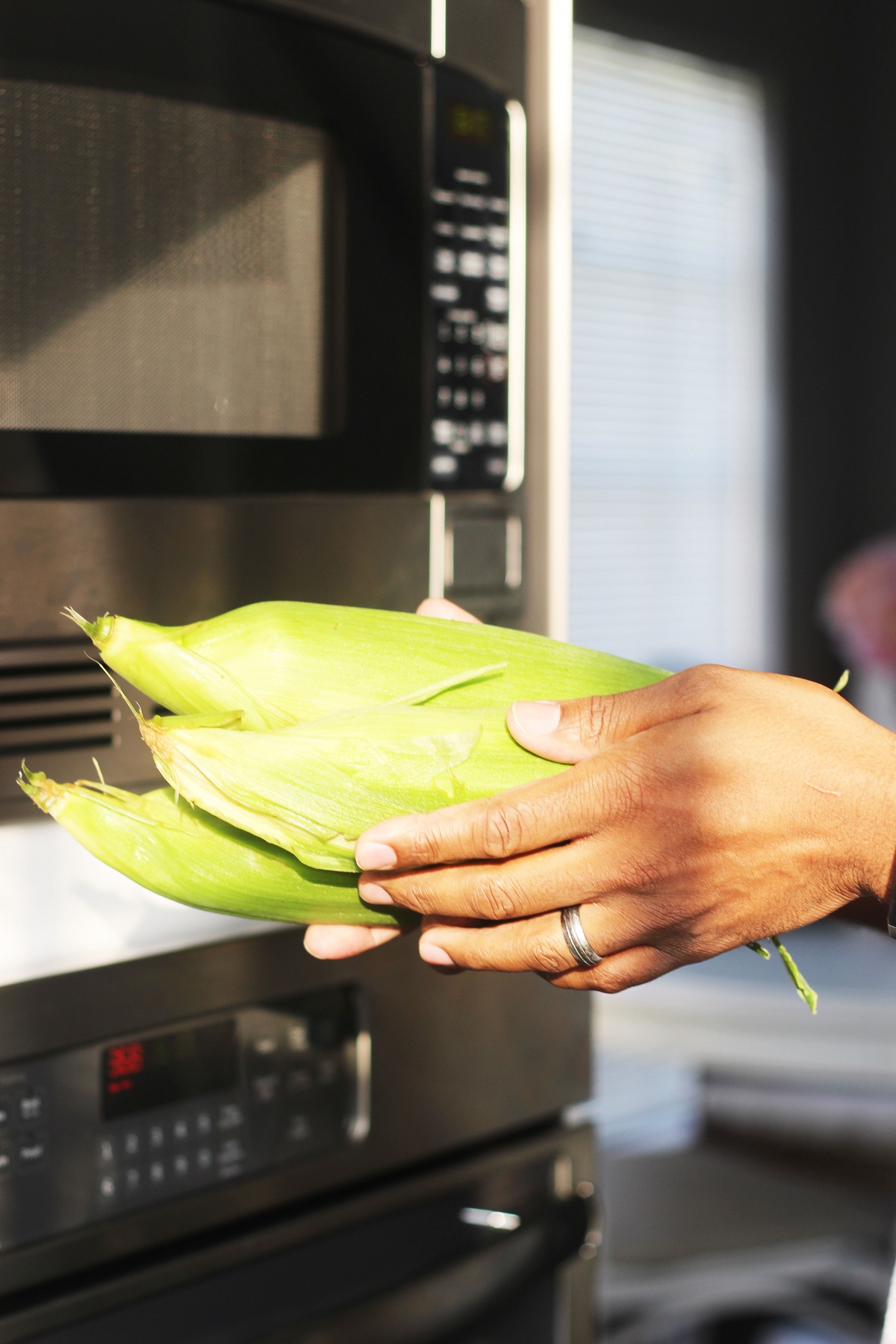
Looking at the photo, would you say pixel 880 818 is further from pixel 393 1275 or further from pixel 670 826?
pixel 393 1275

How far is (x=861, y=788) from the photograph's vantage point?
595 mm

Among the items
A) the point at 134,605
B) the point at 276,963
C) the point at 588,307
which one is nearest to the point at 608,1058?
the point at 588,307

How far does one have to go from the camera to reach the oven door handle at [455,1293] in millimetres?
777

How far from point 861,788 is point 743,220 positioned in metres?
2.98

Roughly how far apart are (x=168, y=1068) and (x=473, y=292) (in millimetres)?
500

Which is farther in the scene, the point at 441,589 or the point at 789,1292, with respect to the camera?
the point at 789,1292

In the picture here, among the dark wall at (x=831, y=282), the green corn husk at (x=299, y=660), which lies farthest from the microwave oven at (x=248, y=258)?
the dark wall at (x=831, y=282)

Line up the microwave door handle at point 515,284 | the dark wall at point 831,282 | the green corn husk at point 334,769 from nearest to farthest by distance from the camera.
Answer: the green corn husk at point 334,769, the microwave door handle at point 515,284, the dark wall at point 831,282

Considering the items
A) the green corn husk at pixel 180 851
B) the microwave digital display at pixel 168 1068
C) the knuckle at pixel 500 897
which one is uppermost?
the green corn husk at pixel 180 851

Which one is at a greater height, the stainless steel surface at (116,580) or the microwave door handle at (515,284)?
the microwave door handle at (515,284)

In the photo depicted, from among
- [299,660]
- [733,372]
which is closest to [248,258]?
[299,660]

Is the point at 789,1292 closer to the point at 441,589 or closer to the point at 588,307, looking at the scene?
the point at 441,589

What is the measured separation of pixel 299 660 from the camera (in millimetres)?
547

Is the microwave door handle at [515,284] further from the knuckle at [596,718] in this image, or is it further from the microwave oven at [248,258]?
the knuckle at [596,718]
